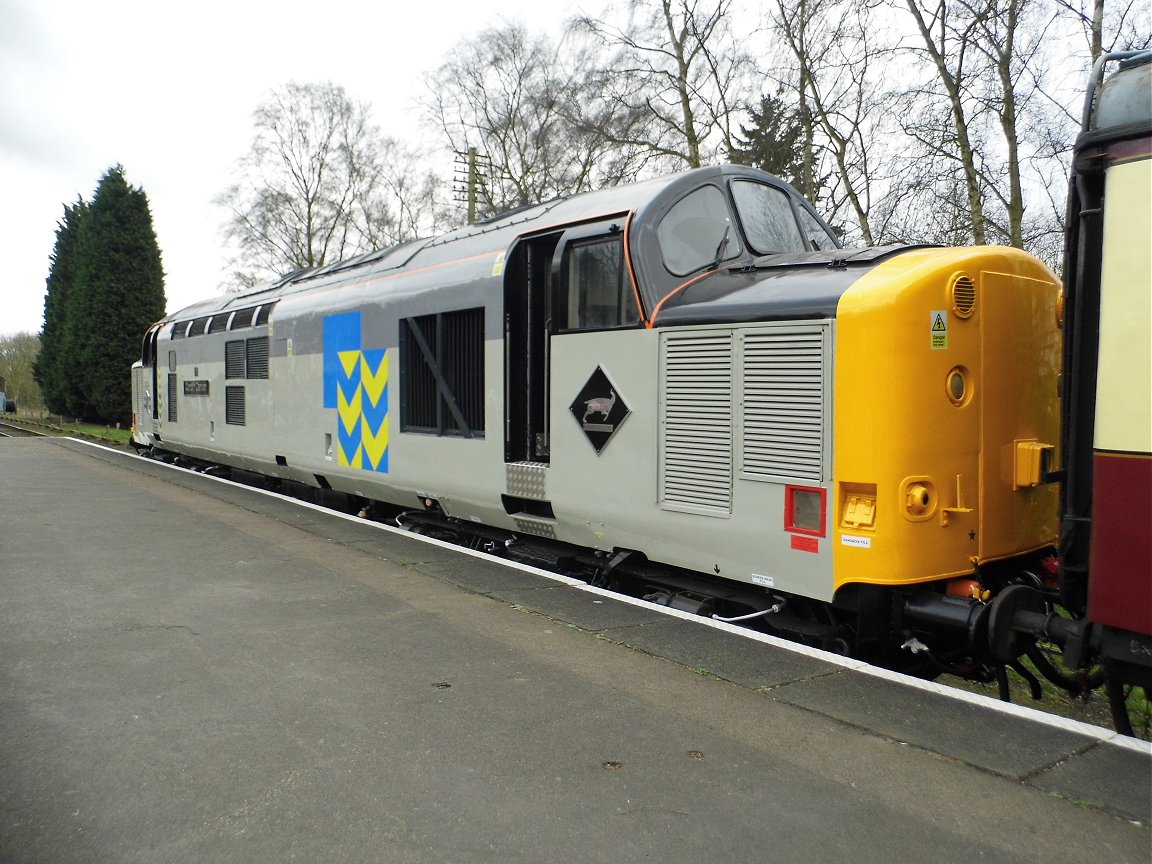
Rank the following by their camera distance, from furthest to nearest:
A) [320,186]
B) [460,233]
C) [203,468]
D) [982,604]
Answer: [320,186]
[203,468]
[460,233]
[982,604]

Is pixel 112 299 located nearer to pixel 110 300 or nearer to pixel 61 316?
pixel 110 300

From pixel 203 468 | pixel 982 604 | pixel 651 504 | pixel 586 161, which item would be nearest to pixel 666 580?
pixel 651 504

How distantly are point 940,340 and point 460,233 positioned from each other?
5061 millimetres

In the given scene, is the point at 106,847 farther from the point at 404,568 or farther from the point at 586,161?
the point at 586,161

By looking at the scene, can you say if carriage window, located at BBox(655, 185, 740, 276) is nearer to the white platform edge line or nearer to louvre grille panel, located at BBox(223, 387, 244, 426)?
the white platform edge line

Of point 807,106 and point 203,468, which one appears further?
point 807,106

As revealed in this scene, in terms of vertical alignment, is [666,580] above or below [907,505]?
below

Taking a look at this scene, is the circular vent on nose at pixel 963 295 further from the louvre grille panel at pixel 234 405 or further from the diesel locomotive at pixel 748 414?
the louvre grille panel at pixel 234 405

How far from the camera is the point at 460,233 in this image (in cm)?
861

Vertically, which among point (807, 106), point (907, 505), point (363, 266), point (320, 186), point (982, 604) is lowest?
point (982, 604)

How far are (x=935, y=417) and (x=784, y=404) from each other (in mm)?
760

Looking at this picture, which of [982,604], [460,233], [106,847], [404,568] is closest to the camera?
[106,847]

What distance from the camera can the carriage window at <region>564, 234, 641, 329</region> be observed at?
19.7 ft

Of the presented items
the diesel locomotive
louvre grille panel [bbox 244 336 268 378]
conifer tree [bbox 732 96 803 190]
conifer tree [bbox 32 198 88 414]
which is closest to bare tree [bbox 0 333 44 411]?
conifer tree [bbox 32 198 88 414]
